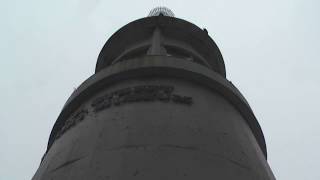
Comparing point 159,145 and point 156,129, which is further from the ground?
point 156,129

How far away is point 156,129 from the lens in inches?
330

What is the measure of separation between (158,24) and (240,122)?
7.86 meters

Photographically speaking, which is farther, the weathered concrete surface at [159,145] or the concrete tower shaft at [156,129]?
the concrete tower shaft at [156,129]

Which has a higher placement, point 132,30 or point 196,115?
point 132,30

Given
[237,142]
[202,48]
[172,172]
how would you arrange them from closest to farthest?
[172,172], [237,142], [202,48]

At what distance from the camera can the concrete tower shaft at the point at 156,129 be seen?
748 cm

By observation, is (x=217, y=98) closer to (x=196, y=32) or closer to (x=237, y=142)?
(x=237, y=142)

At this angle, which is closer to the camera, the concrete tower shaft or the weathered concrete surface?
the weathered concrete surface

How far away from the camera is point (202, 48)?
18250 millimetres

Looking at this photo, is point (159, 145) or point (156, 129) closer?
point (159, 145)

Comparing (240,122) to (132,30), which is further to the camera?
(132,30)

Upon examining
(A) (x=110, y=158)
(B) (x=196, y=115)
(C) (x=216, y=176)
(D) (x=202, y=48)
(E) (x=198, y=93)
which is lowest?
(C) (x=216, y=176)

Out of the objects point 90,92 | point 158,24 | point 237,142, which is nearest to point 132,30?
point 158,24

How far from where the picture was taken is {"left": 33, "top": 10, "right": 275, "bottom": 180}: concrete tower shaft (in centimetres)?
748
